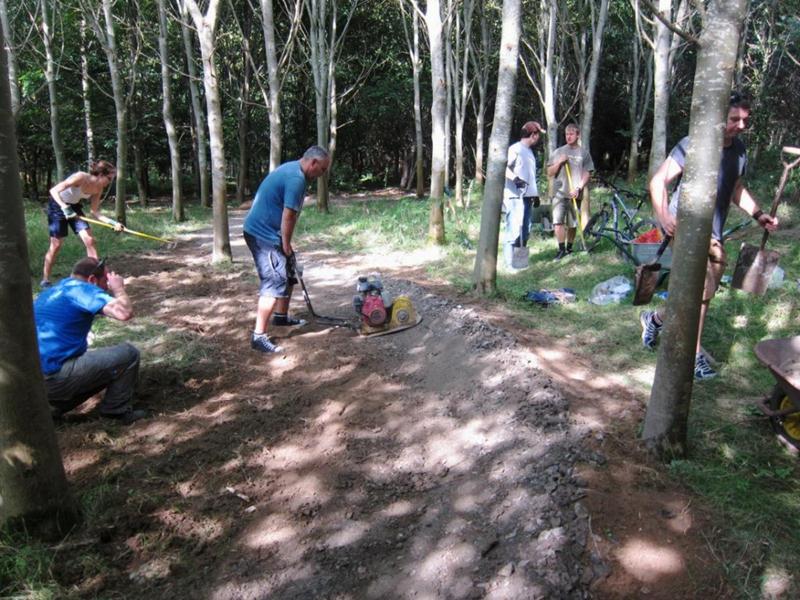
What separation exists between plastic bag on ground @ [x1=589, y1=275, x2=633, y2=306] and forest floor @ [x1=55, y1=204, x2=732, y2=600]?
143 cm

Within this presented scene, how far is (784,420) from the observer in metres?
3.67

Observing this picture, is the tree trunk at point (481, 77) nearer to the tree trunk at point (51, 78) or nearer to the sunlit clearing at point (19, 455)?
the tree trunk at point (51, 78)

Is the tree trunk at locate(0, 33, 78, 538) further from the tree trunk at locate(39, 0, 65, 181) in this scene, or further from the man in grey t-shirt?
the tree trunk at locate(39, 0, 65, 181)

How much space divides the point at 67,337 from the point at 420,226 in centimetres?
916

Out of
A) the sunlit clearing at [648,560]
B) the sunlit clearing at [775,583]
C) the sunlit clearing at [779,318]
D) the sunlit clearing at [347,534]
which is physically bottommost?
the sunlit clearing at [347,534]

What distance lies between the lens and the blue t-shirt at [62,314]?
3852 millimetres

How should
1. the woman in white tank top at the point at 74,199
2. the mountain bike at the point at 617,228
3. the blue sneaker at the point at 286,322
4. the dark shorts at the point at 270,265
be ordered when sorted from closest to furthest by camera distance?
the dark shorts at the point at 270,265
the blue sneaker at the point at 286,322
the woman in white tank top at the point at 74,199
the mountain bike at the point at 617,228

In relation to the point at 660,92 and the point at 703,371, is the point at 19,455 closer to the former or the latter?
the point at 703,371

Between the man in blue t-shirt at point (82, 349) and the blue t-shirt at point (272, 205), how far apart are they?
154 cm

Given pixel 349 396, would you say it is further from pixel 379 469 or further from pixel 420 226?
pixel 420 226

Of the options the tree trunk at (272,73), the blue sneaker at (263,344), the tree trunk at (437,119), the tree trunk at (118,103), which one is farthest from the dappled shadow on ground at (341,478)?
the tree trunk at (118,103)

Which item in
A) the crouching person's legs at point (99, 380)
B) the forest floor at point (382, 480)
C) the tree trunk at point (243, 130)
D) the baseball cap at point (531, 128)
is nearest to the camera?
the forest floor at point (382, 480)

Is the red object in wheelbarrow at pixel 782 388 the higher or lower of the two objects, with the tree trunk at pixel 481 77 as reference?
lower

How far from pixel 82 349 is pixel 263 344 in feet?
5.93
